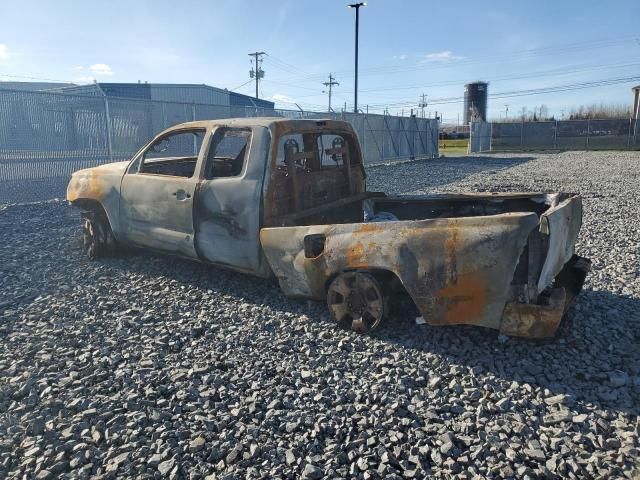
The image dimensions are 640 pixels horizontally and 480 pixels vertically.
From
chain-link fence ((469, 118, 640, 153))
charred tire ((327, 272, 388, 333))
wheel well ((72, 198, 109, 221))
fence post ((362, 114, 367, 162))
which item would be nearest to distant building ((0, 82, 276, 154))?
wheel well ((72, 198, 109, 221))

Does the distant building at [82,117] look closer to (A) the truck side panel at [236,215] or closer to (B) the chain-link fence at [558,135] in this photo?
(A) the truck side panel at [236,215]

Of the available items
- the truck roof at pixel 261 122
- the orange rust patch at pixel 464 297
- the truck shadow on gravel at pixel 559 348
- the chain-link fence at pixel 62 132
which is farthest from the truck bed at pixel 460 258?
the chain-link fence at pixel 62 132

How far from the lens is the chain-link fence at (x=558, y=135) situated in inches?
1422

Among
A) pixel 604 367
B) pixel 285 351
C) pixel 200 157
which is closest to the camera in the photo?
pixel 604 367

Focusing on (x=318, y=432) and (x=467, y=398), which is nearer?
(x=318, y=432)

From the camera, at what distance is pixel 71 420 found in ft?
9.79

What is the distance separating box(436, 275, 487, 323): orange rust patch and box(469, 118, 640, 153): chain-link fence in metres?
36.1

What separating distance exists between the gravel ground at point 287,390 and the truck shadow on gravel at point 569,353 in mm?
15

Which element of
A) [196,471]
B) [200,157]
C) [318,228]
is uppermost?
[200,157]

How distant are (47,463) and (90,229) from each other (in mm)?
4274

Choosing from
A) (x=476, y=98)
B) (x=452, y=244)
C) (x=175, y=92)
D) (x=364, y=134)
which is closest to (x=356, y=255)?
(x=452, y=244)

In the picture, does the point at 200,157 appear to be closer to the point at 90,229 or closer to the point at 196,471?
the point at 90,229

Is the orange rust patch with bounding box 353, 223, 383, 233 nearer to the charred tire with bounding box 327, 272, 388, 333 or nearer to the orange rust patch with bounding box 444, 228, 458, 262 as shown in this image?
the charred tire with bounding box 327, 272, 388, 333

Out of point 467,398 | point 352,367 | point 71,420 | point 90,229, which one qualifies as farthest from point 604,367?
point 90,229
